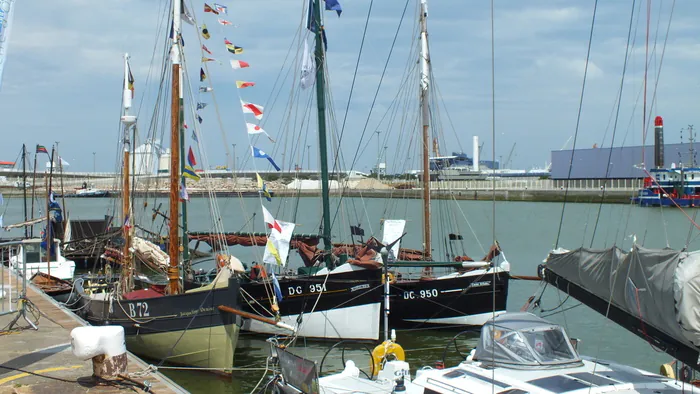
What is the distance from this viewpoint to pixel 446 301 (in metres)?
24.7

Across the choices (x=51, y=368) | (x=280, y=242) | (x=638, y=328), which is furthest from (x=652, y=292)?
(x=280, y=242)

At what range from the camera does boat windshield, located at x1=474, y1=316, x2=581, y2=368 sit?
452 inches

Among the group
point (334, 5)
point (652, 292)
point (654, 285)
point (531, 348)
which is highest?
point (334, 5)

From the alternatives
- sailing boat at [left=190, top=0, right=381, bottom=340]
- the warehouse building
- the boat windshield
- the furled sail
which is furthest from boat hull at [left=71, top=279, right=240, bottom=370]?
the warehouse building

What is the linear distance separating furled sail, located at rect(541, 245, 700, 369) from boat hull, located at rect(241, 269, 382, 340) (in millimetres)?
10858

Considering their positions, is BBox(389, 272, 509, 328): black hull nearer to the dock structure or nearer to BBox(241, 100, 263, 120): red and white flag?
BBox(241, 100, 263, 120): red and white flag

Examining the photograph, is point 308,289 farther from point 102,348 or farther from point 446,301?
point 102,348

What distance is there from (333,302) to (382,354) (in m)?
9.39

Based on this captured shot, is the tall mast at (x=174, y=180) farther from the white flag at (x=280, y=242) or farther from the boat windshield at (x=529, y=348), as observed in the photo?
the boat windshield at (x=529, y=348)

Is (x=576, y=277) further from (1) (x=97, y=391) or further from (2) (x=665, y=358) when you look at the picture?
(2) (x=665, y=358)

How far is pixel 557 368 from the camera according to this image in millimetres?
11320

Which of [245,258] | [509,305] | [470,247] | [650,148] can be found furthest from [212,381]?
[650,148]

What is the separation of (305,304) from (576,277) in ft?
38.2

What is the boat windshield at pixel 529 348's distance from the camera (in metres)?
11.5
